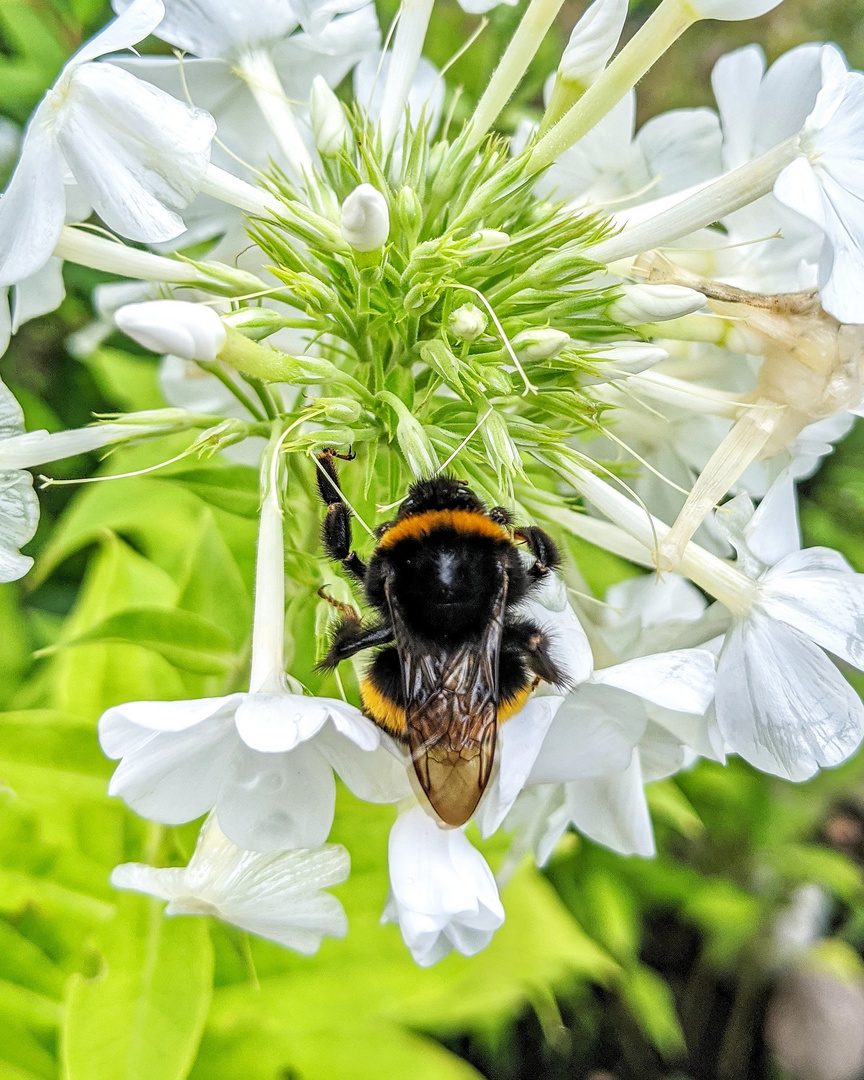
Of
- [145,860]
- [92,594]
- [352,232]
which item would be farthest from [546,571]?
[92,594]

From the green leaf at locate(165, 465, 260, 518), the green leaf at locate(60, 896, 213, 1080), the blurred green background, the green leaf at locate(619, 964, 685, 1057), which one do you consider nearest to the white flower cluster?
the green leaf at locate(165, 465, 260, 518)

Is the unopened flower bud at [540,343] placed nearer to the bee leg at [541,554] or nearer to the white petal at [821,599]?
the bee leg at [541,554]

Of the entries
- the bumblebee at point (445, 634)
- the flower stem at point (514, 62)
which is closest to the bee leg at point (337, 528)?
the bumblebee at point (445, 634)

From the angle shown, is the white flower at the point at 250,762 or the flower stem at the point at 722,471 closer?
the white flower at the point at 250,762

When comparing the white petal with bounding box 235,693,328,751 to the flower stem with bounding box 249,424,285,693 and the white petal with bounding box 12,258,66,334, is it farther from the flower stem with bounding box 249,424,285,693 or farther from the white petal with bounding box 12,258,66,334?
the white petal with bounding box 12,258,66,334

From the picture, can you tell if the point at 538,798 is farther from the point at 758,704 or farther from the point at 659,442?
the point at 659,442

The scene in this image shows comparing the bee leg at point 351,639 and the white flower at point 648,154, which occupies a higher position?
the white flower at point 648,154

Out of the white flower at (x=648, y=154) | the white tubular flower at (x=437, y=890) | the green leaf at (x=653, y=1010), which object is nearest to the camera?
the white tubular flower at (x=437, y=890)

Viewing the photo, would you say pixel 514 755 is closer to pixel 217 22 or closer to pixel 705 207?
pixel 705 207
